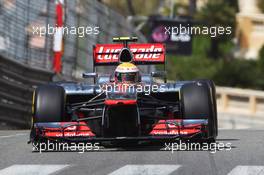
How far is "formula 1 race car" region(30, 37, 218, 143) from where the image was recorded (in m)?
14.0

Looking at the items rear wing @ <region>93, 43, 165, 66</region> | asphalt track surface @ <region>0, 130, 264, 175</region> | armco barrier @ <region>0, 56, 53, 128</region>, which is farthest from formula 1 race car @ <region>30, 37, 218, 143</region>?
armco barrier @ <region>0, 56, 53, 128</region>

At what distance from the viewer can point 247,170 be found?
454 inches

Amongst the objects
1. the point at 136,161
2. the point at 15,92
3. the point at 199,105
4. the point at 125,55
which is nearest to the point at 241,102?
the point at 15,92

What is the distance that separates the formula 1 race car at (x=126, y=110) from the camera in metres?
14.0

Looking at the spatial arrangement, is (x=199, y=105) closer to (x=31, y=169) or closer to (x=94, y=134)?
(x=94, y=134)

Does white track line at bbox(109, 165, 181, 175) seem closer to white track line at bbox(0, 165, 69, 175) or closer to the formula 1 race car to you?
white track line at bbox(0, 165, 69, 175)

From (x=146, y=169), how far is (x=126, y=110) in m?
2.39

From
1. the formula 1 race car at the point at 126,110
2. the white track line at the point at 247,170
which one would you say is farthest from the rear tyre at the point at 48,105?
the white track line at the point at 247,170

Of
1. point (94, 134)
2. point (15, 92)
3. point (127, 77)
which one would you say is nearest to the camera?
point (94, 134)

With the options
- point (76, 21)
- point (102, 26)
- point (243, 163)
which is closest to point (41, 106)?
point (243, 163)

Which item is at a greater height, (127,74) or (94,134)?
(127,74)

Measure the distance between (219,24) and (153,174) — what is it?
5568 centimetres

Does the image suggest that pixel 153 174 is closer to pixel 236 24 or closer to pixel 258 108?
pixel 258 108

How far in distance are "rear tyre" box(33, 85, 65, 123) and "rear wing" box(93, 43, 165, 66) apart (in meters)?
2.11
